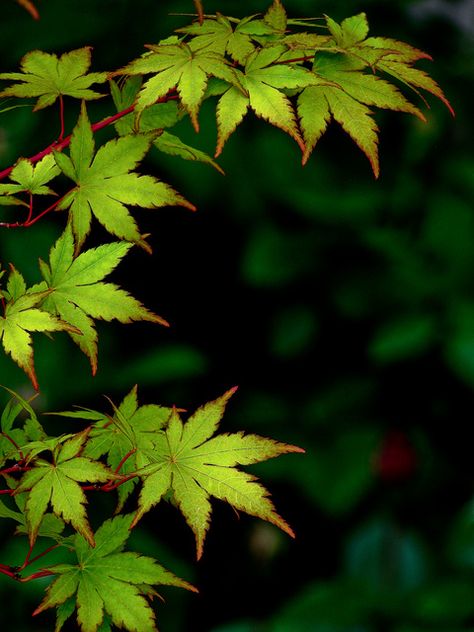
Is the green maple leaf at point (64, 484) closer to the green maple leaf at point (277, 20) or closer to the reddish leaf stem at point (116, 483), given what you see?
the reddish leaf stem at point (116, 483)

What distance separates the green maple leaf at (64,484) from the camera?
750 mm

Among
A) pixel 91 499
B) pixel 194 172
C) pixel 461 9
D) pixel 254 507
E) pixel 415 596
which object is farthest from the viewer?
pixel 461 9

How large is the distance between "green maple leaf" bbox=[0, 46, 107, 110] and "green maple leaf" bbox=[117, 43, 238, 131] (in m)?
0.10

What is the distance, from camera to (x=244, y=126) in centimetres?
271

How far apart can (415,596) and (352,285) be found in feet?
2.75

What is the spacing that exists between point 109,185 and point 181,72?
109 mm

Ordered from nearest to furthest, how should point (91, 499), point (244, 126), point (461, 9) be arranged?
point (91, 499) → point (244, 126) → point (461, 9)

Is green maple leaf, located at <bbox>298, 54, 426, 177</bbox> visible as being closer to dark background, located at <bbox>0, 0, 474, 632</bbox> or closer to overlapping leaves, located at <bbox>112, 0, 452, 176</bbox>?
overlapping leaves, located at <bbox>112, 0, 452, 176</bbox>

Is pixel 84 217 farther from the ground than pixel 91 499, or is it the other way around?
pixel 84 217

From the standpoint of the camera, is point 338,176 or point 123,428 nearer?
point 123,428

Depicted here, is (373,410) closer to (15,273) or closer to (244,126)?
(244,126)

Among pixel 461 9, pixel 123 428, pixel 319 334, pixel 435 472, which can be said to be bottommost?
pixel 435 472

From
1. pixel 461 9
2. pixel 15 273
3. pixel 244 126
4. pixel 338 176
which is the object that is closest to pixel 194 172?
pixel 244 126

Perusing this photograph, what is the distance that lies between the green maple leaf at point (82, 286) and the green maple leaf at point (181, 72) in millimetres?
121
